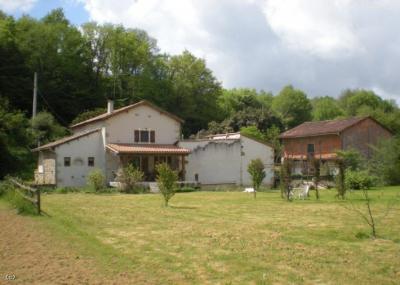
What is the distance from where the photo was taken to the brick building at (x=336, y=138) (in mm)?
52094

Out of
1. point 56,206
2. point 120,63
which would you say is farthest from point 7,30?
point 56,206

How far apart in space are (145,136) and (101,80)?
3171cm

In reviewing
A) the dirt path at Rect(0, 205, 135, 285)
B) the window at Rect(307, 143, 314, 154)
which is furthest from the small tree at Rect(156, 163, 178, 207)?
the window at Rect(307, 143, 314, 154)

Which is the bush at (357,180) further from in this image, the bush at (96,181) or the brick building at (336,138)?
the bush at (96,181)

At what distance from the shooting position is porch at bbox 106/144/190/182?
38.3m

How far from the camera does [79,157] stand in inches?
1523

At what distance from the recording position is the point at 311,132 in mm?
56000

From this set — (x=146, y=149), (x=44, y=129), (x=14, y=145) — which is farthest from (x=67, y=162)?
(x=44, y=129)

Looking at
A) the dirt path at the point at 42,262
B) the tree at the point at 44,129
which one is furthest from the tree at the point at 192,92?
the dirt path at the point at 42,262

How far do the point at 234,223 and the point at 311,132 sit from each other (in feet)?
137

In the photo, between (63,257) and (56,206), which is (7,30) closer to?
(56,206)

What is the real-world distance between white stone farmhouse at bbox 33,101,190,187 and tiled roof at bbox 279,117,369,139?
18456mm

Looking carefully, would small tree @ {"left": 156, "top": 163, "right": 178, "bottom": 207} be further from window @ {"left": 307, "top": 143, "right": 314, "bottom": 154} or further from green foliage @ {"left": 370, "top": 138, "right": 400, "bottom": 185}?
window @ {"left": 307, "top": 143, "right": 314, "bottom": 154}

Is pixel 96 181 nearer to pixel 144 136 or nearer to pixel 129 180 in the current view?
pixel 129 180
